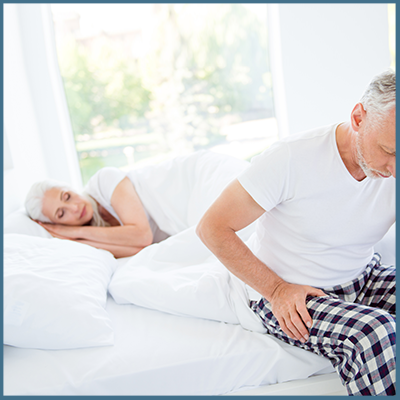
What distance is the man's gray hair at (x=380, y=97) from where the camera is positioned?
887 mm

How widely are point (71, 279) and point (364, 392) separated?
35.0 inches

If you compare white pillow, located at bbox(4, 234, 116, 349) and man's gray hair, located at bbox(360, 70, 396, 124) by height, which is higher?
man's gray hair, located at bbox(360, 70, 396, 124)

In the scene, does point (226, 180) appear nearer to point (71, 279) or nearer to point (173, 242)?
point (173, 242)

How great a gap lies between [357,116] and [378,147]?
10cm

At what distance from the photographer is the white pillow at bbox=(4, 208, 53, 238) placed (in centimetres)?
170

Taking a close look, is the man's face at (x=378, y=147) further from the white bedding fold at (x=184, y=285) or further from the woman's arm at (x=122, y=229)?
the woman's arm at (x=122, y=229)

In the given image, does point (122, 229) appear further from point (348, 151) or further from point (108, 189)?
point (348, 151)

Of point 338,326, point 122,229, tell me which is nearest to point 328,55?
point 122,229

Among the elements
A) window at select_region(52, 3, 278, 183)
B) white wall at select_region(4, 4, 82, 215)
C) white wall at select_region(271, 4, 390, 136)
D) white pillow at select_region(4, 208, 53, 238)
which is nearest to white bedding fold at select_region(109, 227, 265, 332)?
white pillow at select_region(4, 208, 53, 238)

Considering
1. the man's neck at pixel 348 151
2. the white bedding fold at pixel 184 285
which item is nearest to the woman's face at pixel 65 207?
the white bedding fold at pixel 184 285

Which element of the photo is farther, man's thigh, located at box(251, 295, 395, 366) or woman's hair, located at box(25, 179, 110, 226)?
woman's hair, located at box(25, 179, 110, 226)

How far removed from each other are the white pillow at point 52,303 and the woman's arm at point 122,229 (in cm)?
38

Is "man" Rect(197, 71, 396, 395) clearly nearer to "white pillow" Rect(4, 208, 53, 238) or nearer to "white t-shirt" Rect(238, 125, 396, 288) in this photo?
"white t-shirt" Rect(238, 125, 396, 288)

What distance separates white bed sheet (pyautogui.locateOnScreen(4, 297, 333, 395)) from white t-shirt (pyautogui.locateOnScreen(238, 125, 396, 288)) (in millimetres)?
224
